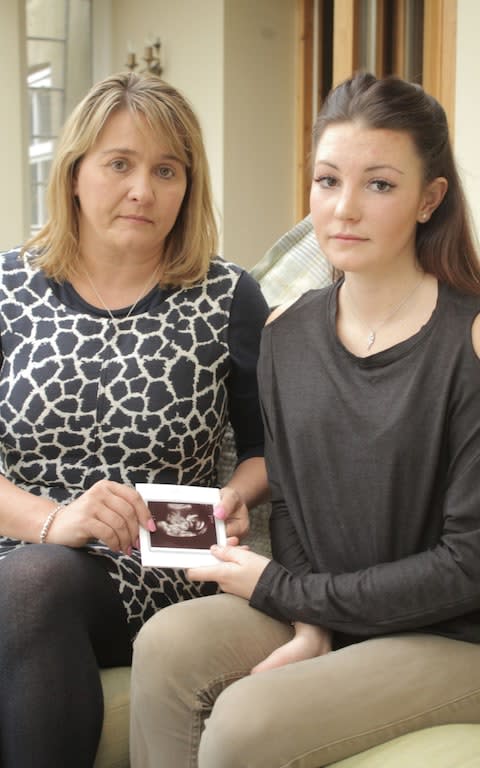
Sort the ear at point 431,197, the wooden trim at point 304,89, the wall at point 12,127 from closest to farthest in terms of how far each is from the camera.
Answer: the ear at point 431,197
the wooden trim at point 304,89
the wall at point 12,127

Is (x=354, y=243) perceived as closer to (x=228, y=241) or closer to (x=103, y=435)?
(x=103, y=435)

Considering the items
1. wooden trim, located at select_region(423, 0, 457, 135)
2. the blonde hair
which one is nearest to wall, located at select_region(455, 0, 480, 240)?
wooden trim, located at select_region(423, 0, 457, 135)

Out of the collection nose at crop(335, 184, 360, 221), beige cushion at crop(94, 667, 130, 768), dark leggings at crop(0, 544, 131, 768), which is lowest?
beige cushion at crop(94, 667, 130, 768)

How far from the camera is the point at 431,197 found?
158 cm

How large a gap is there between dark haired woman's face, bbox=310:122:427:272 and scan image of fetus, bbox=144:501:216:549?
487 mm

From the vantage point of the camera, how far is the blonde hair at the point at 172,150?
6.18 feet

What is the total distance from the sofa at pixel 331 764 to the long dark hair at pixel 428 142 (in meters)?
0.52

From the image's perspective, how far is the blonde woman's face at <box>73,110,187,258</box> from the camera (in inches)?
73.9

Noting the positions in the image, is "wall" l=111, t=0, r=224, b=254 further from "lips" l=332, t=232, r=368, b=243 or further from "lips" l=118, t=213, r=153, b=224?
"lips" l=332, t=232, r=368, b=243

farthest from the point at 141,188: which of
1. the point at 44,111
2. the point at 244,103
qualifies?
the point at 44,111

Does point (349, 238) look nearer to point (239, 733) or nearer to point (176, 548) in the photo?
point (176, 548)

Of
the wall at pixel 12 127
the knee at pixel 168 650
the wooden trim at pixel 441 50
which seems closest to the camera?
the knee at pixel 168 650

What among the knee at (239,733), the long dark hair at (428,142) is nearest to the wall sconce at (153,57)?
the long dark hair at (428,142)

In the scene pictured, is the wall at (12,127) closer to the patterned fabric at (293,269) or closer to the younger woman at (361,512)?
the patterned fabric at (293,269)
